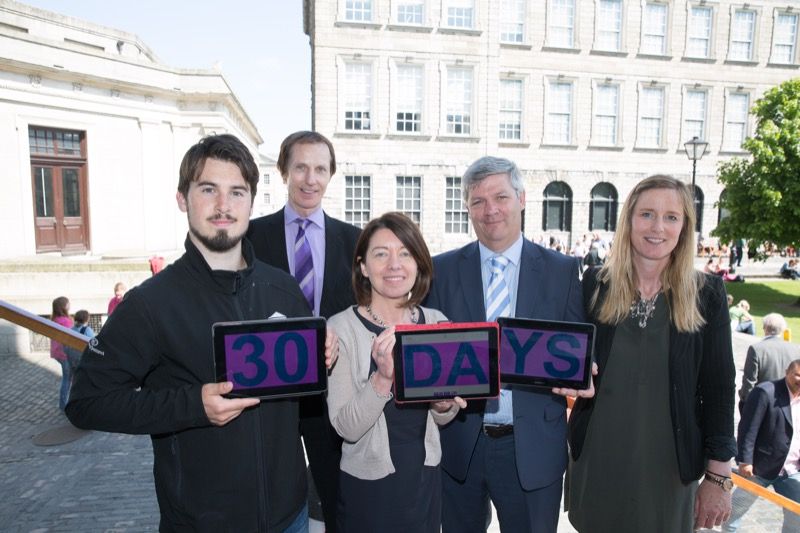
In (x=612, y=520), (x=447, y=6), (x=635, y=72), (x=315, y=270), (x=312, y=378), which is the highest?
(x=447, y=6)

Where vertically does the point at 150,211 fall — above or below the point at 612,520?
above

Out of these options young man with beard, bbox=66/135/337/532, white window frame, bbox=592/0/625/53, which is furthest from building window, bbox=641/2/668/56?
young man with beard, bbox=66/135/337/532

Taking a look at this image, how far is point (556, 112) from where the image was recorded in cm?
2802

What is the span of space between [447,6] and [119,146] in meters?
16.8

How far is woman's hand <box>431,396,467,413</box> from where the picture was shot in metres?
2.35

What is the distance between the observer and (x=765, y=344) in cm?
630

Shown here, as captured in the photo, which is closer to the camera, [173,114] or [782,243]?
[782,243]

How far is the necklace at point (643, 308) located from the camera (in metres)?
2.82

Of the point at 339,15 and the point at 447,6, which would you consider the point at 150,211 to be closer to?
the point at 339,15

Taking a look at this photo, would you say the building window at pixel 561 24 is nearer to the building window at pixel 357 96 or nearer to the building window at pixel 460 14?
the building window at pixel 460 14

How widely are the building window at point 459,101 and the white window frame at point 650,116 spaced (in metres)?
10.2

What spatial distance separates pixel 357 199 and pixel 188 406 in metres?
24.2

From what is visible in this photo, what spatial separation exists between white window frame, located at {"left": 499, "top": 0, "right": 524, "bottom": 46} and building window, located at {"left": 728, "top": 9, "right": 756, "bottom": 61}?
495 inches

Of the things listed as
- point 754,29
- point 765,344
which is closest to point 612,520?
point 765,344
